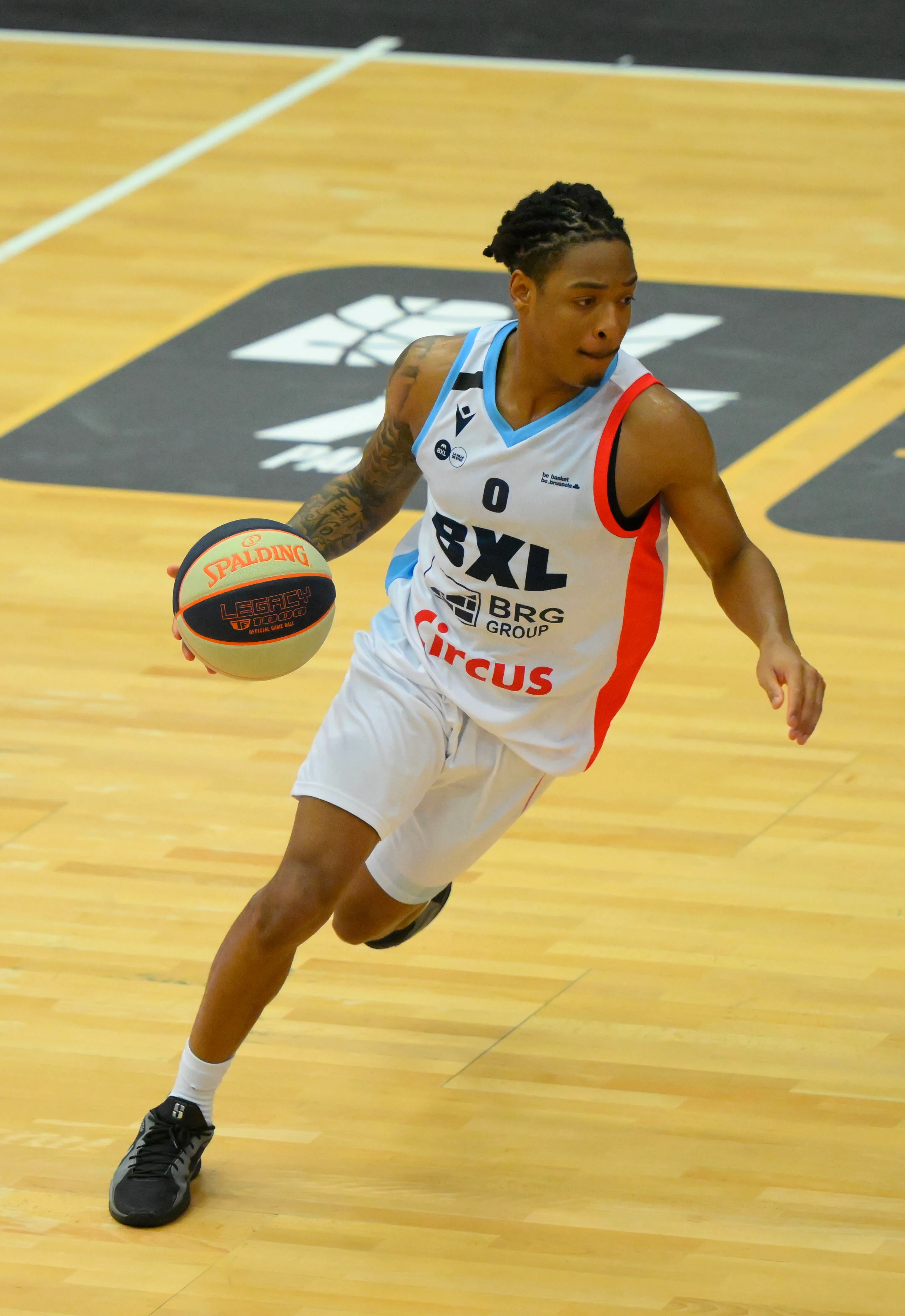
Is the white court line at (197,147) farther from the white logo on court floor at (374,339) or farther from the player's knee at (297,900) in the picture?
the player's knee at (297,900)

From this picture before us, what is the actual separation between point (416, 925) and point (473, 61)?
33.0 feet

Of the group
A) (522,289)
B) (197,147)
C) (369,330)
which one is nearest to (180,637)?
(522,289)

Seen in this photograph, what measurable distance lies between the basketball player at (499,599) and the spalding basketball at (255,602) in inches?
4.2

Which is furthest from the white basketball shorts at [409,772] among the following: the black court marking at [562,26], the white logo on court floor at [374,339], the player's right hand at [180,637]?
the black court marking at [562,26]

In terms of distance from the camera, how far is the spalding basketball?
13.9 ft

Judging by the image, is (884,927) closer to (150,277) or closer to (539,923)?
(539,923)

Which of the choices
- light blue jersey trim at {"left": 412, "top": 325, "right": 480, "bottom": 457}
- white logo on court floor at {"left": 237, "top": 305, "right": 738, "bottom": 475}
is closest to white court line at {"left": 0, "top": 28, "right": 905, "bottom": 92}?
white logo on court floor at {"left": 237, "top": 305, "right": 738, "bottom": 475}

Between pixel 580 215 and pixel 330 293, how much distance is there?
614 centimetres

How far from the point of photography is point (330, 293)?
32.8 feet

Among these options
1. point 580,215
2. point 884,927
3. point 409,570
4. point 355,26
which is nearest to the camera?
point 580,215

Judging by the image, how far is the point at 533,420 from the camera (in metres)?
4.14

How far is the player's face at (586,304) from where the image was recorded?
12.9 ft

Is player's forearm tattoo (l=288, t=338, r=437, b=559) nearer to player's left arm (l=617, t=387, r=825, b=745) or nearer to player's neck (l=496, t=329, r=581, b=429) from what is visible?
player's neck (l=496, t=329, r=581, b=429)

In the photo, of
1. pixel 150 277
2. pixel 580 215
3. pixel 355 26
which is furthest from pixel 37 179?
pixel 580 215
